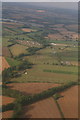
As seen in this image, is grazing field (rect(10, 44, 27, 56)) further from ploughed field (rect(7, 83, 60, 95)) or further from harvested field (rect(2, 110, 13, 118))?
harvested field (rect(2, 110, 13, 118))

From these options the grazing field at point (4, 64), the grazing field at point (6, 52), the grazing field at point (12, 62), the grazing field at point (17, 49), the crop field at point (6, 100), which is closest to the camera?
the crop field at point (6, 100)

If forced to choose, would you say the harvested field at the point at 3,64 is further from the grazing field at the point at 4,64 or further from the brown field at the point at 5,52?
the brown field at the point at 5,52

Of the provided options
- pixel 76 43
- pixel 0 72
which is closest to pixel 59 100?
pixel 0 72

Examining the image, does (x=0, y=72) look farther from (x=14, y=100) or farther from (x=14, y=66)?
(x=14, y=100)

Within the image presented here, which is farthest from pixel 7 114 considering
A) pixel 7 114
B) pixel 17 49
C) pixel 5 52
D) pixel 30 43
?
pixel 30 43

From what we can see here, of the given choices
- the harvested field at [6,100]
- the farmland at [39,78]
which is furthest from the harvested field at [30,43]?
the harvested field at [6,100]

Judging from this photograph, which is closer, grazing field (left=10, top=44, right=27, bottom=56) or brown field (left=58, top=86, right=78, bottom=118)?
brown field (left=58, top=86, right=78, bottom=118)

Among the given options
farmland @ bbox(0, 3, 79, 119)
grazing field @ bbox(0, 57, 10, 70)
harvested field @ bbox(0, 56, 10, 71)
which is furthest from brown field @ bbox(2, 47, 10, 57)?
grazing field @ bbox(0, 57, 10, 70)
